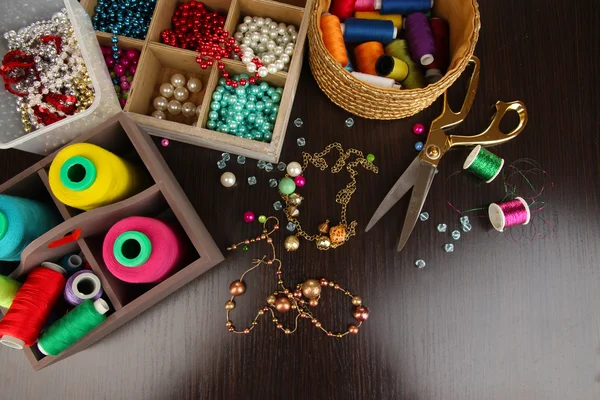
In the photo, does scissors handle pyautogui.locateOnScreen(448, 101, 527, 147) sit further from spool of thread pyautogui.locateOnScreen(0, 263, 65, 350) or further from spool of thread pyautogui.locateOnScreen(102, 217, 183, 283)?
spool of thread pyautogui.locateOnScreen(0, 263, 65, 350)

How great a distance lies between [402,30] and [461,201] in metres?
0.39

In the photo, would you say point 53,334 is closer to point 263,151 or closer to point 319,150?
point 263,151

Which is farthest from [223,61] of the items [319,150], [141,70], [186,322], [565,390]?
[565,390]

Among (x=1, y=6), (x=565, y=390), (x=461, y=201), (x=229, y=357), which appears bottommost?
(x=565, y=390)

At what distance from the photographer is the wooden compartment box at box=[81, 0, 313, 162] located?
837 millimetres

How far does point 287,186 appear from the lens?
2.95 ft

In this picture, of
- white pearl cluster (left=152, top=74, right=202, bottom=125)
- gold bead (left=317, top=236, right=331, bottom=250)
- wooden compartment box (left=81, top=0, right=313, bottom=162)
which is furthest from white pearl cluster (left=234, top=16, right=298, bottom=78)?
gold bead (left=317, top=236, right=331, bottom=250)

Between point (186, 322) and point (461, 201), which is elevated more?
point (461, 201)

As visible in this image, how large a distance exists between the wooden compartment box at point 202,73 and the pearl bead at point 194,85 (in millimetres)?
18

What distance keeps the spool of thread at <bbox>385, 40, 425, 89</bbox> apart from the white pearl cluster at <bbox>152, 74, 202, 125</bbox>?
419 millimetres

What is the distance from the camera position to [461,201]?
93cm

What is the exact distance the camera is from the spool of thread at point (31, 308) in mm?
706

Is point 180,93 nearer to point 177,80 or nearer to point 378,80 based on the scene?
point 177,80

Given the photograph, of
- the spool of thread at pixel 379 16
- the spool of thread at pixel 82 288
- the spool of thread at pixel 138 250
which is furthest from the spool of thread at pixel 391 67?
the spool of thread at pixel 82 288
